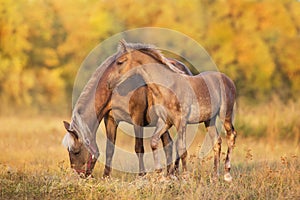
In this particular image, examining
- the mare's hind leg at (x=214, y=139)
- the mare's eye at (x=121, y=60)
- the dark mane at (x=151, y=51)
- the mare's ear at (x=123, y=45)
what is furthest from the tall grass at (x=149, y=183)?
the mare's ear at (x=123, y=45)

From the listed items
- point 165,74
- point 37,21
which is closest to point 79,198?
point 165,74

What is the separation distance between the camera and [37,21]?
91.7 feet

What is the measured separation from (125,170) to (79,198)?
2.96 metres

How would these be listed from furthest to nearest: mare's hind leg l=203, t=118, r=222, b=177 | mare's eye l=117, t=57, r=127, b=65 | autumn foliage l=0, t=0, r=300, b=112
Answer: autumn foliage l=0, t=0, r=300, b=112, mare's hind leg l=203, t=118, r=222, b=177, mare's eye l=117, t=57, r=127, b=65

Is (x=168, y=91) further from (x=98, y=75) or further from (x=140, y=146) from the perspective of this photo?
(x=140, y=146)

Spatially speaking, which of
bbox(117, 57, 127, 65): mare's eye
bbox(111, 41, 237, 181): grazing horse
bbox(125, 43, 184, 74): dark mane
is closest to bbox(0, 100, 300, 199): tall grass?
bbox(111, 41, 237, 181): grazing horse

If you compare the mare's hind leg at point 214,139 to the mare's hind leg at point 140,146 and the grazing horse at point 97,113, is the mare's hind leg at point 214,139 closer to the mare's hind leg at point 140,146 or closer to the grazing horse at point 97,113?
the grazing horse at point 97,113

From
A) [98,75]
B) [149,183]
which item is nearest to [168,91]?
[98,75]

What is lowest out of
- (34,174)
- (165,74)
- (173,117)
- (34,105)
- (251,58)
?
(34,105)

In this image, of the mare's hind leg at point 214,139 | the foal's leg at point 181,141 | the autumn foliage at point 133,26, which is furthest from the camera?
the autumn foliage at point 133,26

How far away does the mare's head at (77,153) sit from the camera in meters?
7.56

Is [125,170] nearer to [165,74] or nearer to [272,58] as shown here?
[165,74]

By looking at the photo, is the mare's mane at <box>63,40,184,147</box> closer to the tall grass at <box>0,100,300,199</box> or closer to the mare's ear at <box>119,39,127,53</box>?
the mare's ear at <box>119,39,127,53</box>

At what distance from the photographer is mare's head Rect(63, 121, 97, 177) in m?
7.56
